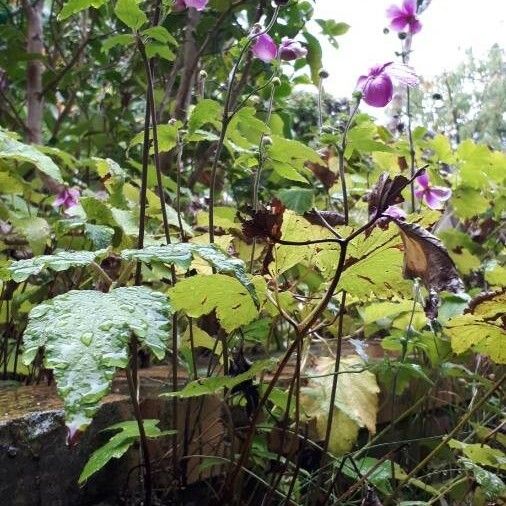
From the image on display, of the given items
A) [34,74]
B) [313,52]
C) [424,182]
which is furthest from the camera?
[34,74]

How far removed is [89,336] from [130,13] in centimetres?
41

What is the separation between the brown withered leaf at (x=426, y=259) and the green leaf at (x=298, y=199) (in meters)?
0.49

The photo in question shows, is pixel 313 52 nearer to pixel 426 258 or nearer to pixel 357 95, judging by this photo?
pixel 357 95

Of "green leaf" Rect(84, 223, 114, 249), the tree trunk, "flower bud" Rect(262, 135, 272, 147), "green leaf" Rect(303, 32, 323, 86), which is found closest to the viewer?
"green leaf" Rect(84, 223, 114, 249)

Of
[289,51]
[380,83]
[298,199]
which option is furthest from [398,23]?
[380,83]

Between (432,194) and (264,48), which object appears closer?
(264,48)

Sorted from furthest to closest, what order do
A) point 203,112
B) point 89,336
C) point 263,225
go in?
point 203,112
point 263,225
point 89,336

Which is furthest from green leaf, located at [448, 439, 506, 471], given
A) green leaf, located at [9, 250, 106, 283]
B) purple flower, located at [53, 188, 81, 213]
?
purple flower, located at [53, 188, 81, 213]

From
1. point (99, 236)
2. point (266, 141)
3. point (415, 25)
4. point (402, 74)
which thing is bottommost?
point (99, 236)

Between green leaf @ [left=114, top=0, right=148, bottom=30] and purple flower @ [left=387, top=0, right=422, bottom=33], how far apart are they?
0.66 meters

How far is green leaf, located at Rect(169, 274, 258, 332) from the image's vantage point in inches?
26.1

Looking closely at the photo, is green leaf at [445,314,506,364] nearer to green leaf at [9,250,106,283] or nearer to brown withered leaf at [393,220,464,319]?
brown withered leaf at [393,220,464,319]

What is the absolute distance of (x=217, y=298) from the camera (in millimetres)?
688

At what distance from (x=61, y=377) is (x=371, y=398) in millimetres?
595
